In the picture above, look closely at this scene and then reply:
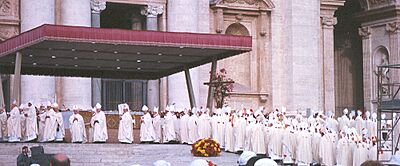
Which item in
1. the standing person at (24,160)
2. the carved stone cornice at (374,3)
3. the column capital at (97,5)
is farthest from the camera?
the carved stone cornice at (374,3)

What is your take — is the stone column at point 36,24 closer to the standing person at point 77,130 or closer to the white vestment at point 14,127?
the standing person at point 77,130

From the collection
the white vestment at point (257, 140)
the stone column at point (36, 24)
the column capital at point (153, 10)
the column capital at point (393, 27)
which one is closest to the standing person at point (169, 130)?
the white vestment at point (257, 140)

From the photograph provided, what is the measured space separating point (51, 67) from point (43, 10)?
206 cm

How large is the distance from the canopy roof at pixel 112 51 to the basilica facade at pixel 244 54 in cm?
123

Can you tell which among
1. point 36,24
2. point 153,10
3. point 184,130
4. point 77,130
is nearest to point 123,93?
point 153,10

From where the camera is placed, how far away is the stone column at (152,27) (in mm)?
35344

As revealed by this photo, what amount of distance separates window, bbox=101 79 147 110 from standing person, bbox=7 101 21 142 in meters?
8.96

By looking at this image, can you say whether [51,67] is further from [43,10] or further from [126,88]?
[126,88]

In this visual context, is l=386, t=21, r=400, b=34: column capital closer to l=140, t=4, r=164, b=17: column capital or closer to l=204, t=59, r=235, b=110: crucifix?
l=140, t=4, r=164, b=17: column capital

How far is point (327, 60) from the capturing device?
40.0 m

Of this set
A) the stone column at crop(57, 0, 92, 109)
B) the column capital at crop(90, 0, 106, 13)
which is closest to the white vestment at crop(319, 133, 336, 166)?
the stone column at crop(57, 0, 92, 109)

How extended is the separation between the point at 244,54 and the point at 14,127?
1381 centimetres

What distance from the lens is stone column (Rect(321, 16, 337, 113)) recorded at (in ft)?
130

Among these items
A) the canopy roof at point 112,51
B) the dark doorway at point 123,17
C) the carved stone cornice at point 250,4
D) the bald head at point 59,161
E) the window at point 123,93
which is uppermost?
the carved stone cornice at point 250,4
